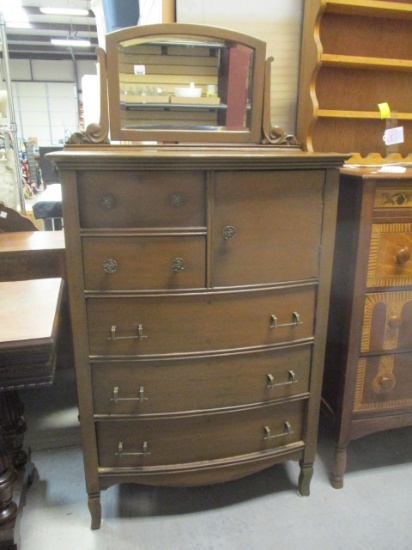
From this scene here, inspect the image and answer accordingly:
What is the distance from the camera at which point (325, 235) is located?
1.20 metres

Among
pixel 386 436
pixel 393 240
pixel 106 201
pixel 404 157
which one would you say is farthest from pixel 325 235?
pixel 386 436

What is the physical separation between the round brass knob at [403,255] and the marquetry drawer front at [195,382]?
1.30 ft

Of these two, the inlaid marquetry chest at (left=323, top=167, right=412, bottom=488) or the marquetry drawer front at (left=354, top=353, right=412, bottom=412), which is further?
the marquetry drawer front at (left=354, top=353, right=412, bottom=412)

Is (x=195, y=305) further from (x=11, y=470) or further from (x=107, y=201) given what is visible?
(x=11, y=470)

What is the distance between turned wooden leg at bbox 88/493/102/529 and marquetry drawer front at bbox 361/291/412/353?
3.19 feet

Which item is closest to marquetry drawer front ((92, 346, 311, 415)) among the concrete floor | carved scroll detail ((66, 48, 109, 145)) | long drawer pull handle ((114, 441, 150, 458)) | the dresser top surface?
long drawer pull handle ((114, 441, 150, 458))

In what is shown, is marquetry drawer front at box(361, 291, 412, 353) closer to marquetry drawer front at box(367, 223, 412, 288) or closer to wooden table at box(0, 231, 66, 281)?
marquetry drawer front at box(367, 223, 412, 288)

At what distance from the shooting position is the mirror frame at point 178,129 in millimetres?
1277

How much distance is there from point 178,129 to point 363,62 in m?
0.70

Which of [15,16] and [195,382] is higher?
[15,16]

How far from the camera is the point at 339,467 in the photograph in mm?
1497

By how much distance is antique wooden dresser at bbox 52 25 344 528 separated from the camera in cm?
107

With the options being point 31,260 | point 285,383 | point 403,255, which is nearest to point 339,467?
point 285,383

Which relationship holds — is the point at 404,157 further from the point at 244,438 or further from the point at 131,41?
the point at 244,438
